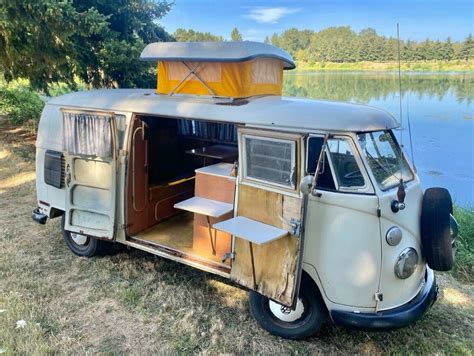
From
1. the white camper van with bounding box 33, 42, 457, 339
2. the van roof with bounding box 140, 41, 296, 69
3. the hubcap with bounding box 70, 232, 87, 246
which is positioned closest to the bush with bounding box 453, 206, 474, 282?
the white camper van with bounding box 33, 42, 457, 339

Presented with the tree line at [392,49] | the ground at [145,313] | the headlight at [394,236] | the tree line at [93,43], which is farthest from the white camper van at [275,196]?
the tree line at [93,43]

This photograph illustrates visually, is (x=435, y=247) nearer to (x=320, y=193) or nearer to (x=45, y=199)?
(x=320, y=193)

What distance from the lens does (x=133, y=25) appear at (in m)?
10.1

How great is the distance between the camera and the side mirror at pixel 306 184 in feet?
10.7

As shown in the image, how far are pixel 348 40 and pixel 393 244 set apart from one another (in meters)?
5.08

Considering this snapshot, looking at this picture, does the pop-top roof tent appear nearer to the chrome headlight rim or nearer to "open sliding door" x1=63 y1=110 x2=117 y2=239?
"open sliding door" x1=63 y1=110 x2=117 y2=239

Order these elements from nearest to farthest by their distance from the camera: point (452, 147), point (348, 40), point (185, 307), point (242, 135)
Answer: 1. point (242, 135)
2. point (185, 307)
3. point (348, 40)
4. point (452, 147)

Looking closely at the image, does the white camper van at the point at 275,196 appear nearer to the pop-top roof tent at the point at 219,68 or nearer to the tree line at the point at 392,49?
the pop-top roof tent at the point at 219,68

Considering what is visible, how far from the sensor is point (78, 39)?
9102 millimetres

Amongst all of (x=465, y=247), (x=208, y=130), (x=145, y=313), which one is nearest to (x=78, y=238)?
(x=145, y=313)

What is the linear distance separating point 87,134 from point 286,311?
2.99 meters

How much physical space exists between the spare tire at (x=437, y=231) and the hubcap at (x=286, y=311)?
3.97ft

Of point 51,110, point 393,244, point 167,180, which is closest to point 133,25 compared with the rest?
point 51,110

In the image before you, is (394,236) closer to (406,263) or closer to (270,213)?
(406,263)
